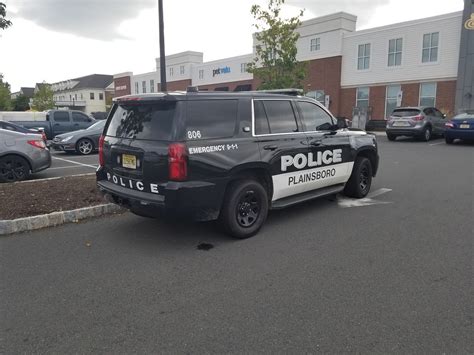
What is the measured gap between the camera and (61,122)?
17938mm

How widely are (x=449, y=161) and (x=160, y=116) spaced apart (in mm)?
9884

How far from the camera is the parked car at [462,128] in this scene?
15474 millimetres

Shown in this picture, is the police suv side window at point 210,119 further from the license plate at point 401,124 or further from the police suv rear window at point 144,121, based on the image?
the license plate at point 401,124

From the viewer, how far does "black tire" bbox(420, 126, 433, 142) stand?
1738 centimetres

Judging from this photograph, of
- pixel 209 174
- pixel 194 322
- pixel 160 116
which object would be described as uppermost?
pixel 160 116

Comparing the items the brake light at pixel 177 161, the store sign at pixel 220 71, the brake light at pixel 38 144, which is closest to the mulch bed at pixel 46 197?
the brake light at pixel 38 144

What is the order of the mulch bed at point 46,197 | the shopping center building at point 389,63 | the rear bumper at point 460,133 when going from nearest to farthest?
the mulch bed at point 46,197, the rear bumper at point 460,133, the shopping center building at point 389,63

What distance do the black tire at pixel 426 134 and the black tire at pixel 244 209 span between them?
14787 mm

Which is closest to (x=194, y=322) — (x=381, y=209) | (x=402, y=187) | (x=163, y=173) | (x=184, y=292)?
(x=184, y=292)

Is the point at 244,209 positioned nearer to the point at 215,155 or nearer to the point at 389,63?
the point at 215,155

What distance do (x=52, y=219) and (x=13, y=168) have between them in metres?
3.73

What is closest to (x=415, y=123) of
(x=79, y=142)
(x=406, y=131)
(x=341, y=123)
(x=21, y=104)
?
(x=406, y=131)

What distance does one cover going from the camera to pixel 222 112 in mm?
4703

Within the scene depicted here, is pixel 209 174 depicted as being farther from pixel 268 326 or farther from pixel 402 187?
pixel 402 187
